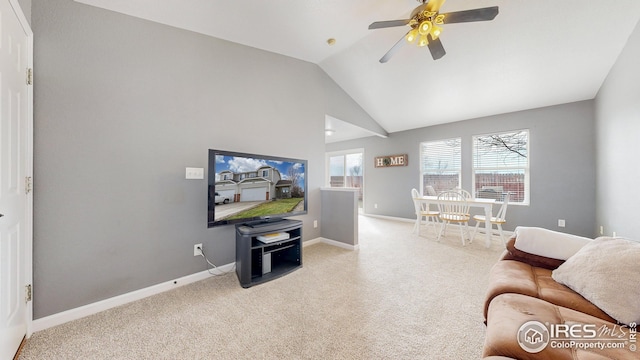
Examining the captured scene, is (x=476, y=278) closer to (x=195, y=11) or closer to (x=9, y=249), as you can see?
(x=9, y=249)

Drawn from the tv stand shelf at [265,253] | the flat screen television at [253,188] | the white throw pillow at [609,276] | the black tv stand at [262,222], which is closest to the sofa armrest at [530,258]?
the white throw pillow at [609,276]

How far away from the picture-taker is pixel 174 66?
209 centimetres

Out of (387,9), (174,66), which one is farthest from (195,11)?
(387,9)

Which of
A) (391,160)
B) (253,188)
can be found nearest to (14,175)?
(253,188)

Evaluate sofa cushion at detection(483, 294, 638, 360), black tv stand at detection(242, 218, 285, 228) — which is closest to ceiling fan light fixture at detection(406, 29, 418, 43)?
sofa cushion at detection(483, 294, 638, 360)

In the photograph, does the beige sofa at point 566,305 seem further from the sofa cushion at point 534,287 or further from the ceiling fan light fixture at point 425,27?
→ the ceiling fan light fixture at point 425,27

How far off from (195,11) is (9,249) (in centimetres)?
218

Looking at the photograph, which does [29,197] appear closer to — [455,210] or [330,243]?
[330,243]

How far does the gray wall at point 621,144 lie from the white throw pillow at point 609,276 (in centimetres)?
169

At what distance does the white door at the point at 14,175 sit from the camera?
1152 millimetres

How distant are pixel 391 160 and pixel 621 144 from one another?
3499 mm

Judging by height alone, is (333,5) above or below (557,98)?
above

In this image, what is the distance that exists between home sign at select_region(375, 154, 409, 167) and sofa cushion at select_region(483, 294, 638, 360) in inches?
174

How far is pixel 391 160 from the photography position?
18.1ft
